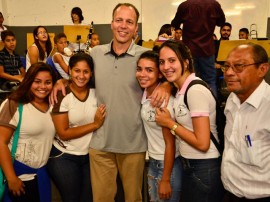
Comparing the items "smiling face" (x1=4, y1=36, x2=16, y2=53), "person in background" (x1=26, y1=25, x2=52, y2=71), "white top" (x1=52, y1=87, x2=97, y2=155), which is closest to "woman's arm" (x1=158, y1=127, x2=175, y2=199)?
"white top" (x1=52, y1=87, x2=97, y2=155)

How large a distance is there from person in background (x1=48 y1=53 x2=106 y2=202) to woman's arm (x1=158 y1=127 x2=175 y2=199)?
496 mm

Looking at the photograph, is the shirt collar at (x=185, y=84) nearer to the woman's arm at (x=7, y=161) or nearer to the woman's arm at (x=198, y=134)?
the woman's arm at (x=198, y=134)

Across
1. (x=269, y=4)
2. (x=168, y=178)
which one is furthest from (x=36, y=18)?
(x=168, y=178)

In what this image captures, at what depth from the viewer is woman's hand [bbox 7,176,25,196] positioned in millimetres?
1926

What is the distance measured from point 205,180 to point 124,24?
119 centimetres

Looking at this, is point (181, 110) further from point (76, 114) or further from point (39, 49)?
point (39, 49)

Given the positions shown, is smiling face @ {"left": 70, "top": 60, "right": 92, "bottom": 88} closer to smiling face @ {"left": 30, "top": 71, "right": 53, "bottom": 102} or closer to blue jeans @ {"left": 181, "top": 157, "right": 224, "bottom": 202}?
smiling face @ {"left": 30, "top": 71, "right": 53, "bottom": 102}

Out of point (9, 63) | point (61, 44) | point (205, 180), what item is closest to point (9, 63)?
point (9, 63)

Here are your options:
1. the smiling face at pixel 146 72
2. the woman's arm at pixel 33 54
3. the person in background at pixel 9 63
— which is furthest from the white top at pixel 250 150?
the person in background at pixel 9 63

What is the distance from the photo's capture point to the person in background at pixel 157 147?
1840 millimetres

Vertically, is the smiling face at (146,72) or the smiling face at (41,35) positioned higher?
the smiling face at (41,35)

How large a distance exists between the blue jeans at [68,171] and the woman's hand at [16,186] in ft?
0.74

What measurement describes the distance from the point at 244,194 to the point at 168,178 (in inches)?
19.9

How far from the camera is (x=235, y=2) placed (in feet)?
23.2
